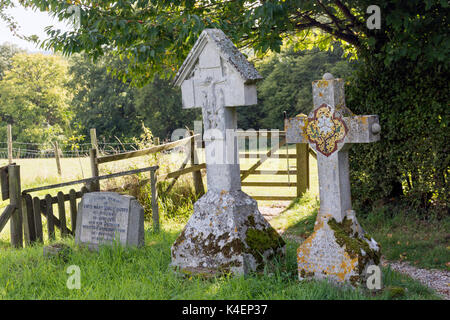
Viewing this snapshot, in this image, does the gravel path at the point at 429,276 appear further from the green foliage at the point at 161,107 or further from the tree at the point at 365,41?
the green foliage at the point at 161,107

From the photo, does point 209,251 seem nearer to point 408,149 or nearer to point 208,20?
point 208,20

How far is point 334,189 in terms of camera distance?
4.57 metres

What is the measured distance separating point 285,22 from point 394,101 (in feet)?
7.61

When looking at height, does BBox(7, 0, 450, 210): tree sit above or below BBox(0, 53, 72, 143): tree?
below

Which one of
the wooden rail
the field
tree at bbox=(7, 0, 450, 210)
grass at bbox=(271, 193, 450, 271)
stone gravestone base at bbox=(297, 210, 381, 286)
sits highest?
tree at bbox=(7, 0, 450, 210)

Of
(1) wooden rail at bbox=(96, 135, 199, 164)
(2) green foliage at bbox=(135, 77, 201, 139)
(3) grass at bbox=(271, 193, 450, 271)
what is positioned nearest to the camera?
(3) grass at bbox=(271, 193, 450, 271)

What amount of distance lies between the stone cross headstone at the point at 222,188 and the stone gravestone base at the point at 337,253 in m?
0.49

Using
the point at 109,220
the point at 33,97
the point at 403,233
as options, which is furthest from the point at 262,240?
the point at 33,97

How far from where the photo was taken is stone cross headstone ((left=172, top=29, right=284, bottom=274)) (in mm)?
4734

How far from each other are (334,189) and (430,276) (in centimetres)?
238

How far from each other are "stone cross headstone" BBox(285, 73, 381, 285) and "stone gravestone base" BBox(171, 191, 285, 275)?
46cm

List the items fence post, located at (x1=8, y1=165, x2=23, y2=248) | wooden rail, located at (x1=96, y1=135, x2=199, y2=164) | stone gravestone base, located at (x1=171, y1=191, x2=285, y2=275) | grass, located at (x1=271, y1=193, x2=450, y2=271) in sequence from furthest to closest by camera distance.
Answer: wooden rail, located at (x1=96, y1=135, x2=199, y2=164) < fence post, located at (x1=8, y1=165, x2=23, y2=248) < grass, located at (x1=271, y1=193, x2=450, y2=271) < stone gravestone base, located at (x1=171, y1=191, x2=285, y2=275)

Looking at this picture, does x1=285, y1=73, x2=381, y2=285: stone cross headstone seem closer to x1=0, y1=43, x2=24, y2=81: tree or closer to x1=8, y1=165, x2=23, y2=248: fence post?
x1=8, y1=165, x2=23, y2=248: fence post

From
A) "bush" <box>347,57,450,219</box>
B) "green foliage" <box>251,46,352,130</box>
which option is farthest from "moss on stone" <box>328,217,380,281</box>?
"green foliage" <box>251,46,352,130</box>
